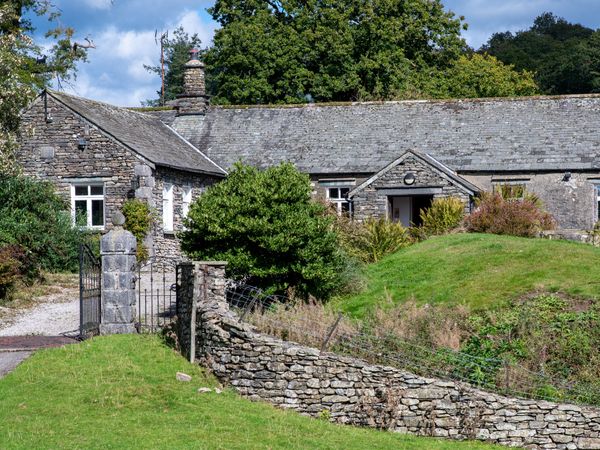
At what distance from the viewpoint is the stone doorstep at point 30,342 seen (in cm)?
1766

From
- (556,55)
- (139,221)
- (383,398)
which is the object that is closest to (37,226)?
(139,221)

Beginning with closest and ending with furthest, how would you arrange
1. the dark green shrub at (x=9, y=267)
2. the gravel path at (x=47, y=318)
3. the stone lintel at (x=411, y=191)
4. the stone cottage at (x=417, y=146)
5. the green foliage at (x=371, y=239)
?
1. the gravel path at (x=47, y=318)
2. the dark green shrub at (x=9, y=267)
3. the green foliage at (x=371, y=239)
4. the stone lintel at (x=411, y=191)
5. the stone cottage at (x=417, y=146)

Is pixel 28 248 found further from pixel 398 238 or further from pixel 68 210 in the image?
pixel 398 238

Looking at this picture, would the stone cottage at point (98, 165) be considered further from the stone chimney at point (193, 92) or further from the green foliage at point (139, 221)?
the stone chimney at point (193, 92)

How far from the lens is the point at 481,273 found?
20938mm

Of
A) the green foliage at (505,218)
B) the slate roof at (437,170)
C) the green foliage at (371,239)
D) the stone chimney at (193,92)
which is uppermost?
the stone chimney at (193,92)

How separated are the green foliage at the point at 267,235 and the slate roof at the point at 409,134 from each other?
13.0 meters

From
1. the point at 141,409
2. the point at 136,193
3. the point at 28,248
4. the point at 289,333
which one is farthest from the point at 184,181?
the point at 141,409

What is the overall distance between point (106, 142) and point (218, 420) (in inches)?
706

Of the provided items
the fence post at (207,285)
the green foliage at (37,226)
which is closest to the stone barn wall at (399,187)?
the green foliage at (37,226)

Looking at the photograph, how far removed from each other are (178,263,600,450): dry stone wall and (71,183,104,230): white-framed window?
1505cm

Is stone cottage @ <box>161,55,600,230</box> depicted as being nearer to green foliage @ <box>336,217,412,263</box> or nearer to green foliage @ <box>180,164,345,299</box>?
green foliage @ <box>336,217,412,263</box>

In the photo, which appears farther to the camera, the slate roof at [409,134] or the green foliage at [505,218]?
the slate roof at [409,134]

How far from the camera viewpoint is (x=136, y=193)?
95.9 feet
